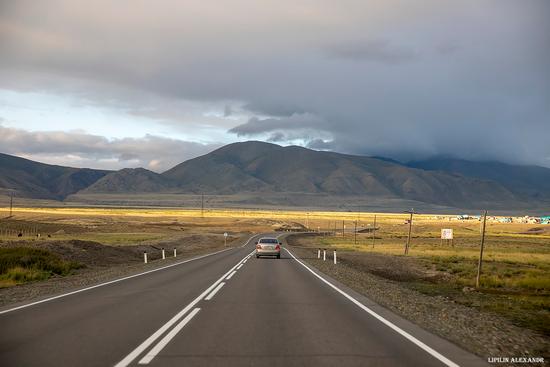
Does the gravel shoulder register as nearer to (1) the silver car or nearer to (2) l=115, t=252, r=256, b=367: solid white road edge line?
(2) l=115, t=252, r=256, b=367: solid white road edge line

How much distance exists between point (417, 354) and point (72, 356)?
527 centimetres

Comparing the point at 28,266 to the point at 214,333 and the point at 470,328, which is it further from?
the point at 470,328

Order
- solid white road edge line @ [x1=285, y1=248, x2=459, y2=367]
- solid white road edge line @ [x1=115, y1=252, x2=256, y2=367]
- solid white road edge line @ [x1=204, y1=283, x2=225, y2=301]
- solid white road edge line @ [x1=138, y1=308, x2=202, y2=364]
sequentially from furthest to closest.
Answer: solid white road edge line @ [x1=204, y1=283, x2=225, y2=301] < solid white road edge line @ [x1=285, y1=248, x2=459, y2=367] < solid white road edge line @ [x1=138, y1=308, x2=202, y2=364] < solid white road edge line @ [x1=115, y1=252, x2=256, y2=367]

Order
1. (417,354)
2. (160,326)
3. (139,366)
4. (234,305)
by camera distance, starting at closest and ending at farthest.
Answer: (139,366), (417,354), (160,326), (234,305)

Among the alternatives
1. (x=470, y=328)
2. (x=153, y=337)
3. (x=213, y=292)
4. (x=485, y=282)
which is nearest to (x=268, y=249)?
(x=485, y=282)

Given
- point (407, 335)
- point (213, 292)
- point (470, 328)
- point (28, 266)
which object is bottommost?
point (28, 266)

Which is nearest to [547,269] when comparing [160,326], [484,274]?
[484,274]

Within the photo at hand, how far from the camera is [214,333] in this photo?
9.57 meters

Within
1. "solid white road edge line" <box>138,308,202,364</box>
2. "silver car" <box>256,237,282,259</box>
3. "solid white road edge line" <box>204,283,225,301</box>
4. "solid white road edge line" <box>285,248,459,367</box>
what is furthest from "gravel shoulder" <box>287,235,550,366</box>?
"silver car" <box>256,237,282,259</box>

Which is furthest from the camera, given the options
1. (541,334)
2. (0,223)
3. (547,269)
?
(0,223)

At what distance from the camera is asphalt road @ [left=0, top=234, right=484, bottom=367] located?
7.73 m

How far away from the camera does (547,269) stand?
128 feet

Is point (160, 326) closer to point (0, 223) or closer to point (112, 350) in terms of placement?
point (112, 350)

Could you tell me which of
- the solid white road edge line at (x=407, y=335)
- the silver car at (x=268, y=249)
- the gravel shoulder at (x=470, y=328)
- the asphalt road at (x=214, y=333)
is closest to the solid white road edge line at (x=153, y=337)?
the asphalt road at (x=214, y=333)
